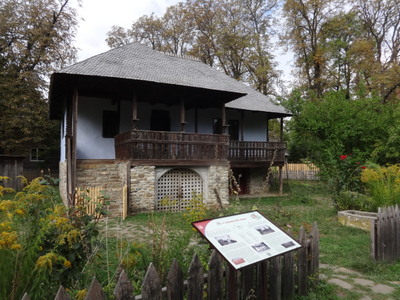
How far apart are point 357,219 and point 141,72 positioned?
351 inches

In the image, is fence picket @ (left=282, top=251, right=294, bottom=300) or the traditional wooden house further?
the traditional wooden house

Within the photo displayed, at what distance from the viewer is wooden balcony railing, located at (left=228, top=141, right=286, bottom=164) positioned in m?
15.7

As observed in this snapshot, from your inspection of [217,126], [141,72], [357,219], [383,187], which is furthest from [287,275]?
[217,126]

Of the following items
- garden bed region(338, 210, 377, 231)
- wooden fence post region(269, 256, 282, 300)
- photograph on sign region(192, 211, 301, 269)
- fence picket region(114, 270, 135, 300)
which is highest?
photograph on sign region(192, 211, 301, 269)

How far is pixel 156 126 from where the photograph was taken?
14.6 m

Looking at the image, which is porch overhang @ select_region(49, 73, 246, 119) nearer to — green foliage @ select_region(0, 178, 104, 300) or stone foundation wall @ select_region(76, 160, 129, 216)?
stone foundation wall @ select_region(76, 160, 129, 216)

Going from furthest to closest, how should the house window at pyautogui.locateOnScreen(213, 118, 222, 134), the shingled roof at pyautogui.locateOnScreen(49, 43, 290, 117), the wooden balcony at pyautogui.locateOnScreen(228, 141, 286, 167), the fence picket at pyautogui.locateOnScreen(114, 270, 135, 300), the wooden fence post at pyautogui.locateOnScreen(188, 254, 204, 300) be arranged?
1. the house window at pyautogui.locateOnScreen(213, 118, 222, 134)
2. the wooden balcony at pyautogui.locateOnScreen(228, 141, 286, 167)
3. the shingled roof at pyautogui.locateOnScreen(49, 43, 290, 117)
4. the wooden fence post at pyautogui.locateOnScreen(188, 254, 204, 300)
5. the fence picket at pyautogui.locateOnScreen(114, 270, 135, 300)

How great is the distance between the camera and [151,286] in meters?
2.44

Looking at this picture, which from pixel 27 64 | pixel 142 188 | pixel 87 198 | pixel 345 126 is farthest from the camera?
pixel 27 64

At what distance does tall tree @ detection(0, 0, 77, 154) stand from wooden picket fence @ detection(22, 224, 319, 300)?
21171 millimetres

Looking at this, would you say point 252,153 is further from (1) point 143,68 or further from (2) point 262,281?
(2) point 262,281

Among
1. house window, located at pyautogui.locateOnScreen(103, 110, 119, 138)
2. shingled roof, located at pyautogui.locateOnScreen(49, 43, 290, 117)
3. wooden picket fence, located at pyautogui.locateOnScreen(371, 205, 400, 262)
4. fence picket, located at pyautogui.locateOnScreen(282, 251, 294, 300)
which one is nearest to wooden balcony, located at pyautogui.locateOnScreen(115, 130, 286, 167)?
house window, located at pyautogui.locateOnScreen(103, 110, 119, 138)

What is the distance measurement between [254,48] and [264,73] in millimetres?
2908

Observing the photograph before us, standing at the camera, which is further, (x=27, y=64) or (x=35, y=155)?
(x=35, y=155)
